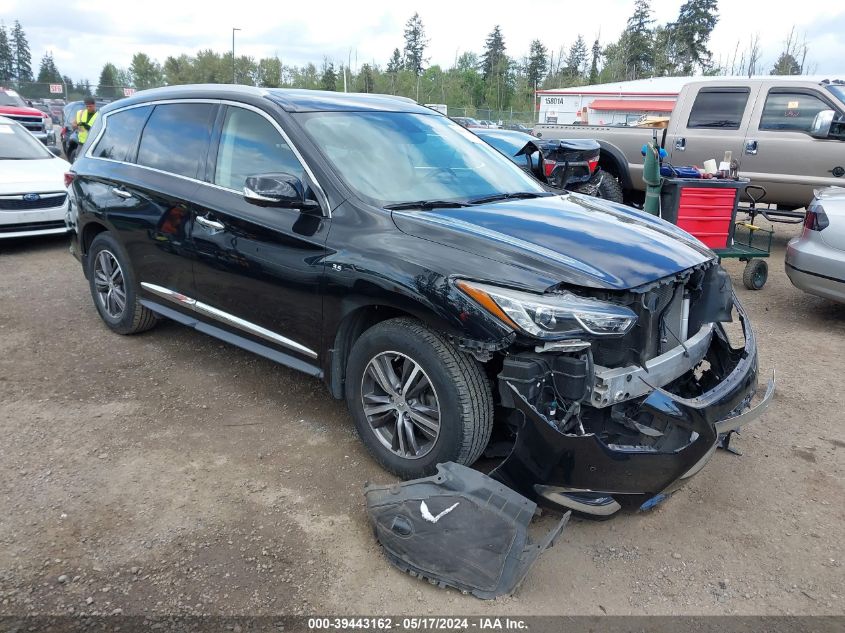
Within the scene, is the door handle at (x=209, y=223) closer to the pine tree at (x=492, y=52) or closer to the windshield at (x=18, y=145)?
the windshield at (x=18, y=145)

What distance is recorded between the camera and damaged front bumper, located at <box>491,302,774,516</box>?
→ 2504 millimetres

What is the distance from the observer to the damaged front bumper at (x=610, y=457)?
250 cm

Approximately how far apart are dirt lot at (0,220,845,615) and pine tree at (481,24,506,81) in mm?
85536

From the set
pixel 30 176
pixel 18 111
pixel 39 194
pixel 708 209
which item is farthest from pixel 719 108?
pixel 18 111

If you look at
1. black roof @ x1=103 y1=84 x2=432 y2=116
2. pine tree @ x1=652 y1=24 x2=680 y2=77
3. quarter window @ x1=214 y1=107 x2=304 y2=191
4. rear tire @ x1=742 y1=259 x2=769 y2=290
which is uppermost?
pine tree @ x1=652 y1=24 x2=680 y2=77

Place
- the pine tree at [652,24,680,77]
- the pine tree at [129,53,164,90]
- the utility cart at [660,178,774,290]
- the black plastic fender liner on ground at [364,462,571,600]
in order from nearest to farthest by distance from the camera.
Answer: the black plastic fender liner on ground at [364,462,571,600] → the utility cart at [660,178,774,290] → the pine tree at [652,24,680,77] → the pine tree at [129,53,164,90]

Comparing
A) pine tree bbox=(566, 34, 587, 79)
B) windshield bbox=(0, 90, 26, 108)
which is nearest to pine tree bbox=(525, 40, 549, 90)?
pine tree bbox=(566, 34, 587, 79)

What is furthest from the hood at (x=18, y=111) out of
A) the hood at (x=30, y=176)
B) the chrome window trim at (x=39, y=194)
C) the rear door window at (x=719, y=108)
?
the rear door window at (x=719, y=108)

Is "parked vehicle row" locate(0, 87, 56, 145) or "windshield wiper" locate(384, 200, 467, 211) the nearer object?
"windshield wiper" locate(384, 200, 467, 211)

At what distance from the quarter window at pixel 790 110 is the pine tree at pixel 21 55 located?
120168 millimetres

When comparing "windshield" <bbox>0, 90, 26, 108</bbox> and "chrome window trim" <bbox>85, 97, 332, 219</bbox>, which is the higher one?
"windshield" <bbox>0, 90, 26, 108</bbox>

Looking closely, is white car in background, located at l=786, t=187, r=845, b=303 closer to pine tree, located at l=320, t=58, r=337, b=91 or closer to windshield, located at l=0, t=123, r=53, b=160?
windshield, located at l=0, t=123, r=53, b=160

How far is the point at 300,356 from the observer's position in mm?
3572

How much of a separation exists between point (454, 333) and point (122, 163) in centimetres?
330
